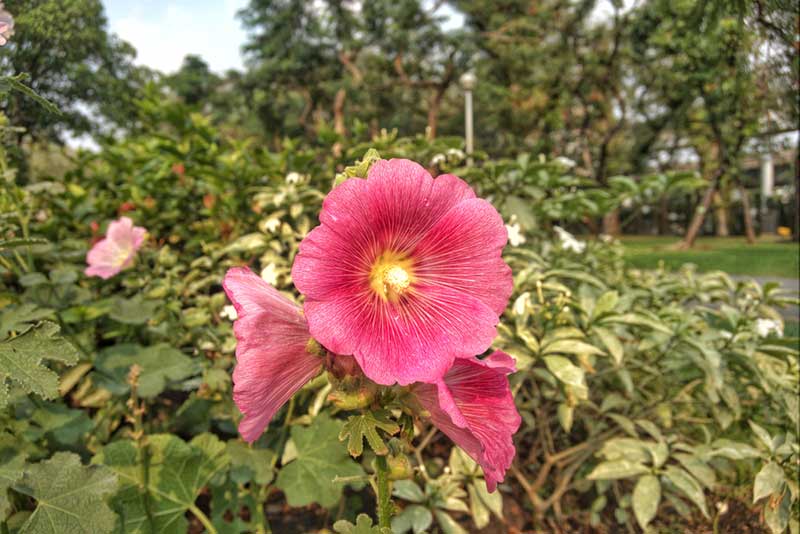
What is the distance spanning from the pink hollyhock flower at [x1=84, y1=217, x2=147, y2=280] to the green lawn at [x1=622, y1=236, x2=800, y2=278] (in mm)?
2974

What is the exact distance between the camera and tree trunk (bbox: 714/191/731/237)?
4237 millimetres

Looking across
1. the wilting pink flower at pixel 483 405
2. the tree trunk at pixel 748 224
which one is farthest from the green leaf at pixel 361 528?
the tree trunk at pixel 748 224

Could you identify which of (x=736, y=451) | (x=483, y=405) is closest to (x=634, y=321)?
(x=736, y=451)

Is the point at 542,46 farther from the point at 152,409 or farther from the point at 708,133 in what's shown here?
the point at 152,409

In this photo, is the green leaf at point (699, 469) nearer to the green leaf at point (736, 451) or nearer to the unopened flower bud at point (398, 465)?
the green leaf at point (736, 451)

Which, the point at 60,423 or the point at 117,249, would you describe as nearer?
the point at 60,423

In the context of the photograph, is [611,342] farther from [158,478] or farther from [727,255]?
[727,255]

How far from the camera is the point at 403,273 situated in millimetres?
645

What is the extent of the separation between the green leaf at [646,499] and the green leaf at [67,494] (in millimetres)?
1197

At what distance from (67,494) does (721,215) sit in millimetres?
5551

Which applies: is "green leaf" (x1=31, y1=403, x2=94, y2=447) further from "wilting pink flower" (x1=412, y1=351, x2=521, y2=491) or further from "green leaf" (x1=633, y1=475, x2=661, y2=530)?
"green leaf" (x1=633, y1=475, x2=661, y2=530)

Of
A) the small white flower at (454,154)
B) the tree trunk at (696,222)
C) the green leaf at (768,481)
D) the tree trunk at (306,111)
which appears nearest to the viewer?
the green leaf at (768,481)

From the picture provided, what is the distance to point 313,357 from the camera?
2.06 ft

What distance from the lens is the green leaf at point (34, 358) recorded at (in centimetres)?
71
